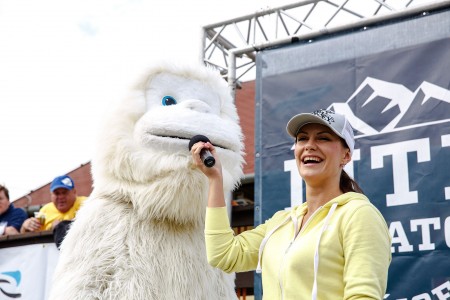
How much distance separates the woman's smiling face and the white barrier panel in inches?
93.4

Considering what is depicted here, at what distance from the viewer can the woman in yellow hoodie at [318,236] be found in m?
1.27

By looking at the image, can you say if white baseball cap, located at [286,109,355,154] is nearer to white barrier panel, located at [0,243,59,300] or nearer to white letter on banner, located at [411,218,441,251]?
white letter on banner, located at [411,218,441,251]

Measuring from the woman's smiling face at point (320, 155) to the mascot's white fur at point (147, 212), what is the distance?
2.42ft

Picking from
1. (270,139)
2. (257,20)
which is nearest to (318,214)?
(270,139)

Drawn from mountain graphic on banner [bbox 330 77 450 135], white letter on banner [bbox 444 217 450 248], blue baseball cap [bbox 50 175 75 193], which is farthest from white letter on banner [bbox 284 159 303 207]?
blue baseball cap [bbox 50 175 75 193]

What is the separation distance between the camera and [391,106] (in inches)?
118

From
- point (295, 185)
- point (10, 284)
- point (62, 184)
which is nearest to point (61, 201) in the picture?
point (62, 184)

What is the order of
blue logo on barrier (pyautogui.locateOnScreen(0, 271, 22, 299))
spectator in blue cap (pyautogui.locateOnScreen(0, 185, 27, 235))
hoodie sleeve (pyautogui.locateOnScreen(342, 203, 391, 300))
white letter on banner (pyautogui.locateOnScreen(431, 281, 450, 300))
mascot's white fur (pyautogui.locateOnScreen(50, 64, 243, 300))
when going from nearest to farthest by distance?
hoodie sleeve (pyautogui.locateOnScreen(342, 203, 391, 300)) → mascot's white fur (pyautogui.locateOnScreen(50, 64, 243, 300)) → white letter on banner (pyautogui.locateOnScreen(431, 281, 450, 300)) → blue logo on barrier (pyautogui.locateOnScreen(0, 271, 22, 299)) → spectator in blue cap (pyautogui.locateOnScreen(0, 185, 27, 235))

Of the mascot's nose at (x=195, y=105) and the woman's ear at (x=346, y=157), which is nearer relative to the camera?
the woman's ear at (x=346, y=157)

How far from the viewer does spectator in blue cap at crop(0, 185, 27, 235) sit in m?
3.99

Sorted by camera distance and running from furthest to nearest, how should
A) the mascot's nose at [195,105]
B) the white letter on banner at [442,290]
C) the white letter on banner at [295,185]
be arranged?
1. the white letter on banner at [295,185]
2. the white letter on banner at [442,290]
3. the mascot's nose at [195,105]

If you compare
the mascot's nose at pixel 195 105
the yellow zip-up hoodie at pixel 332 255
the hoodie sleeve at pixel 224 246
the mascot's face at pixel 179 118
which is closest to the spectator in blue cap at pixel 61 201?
the mascot's face at pixel 179 118

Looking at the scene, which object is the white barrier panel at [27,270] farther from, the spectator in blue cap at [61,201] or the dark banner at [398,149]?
the dark banner at [398,149]

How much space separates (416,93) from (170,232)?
1520 mm
